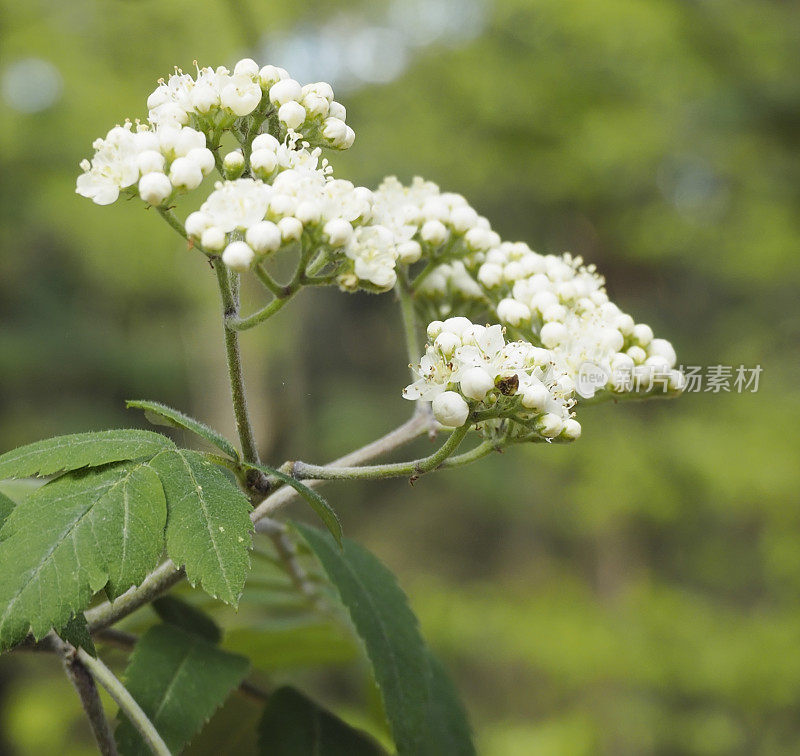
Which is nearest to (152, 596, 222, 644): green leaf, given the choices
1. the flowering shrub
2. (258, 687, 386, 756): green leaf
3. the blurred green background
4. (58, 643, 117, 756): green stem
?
the flowering shrub

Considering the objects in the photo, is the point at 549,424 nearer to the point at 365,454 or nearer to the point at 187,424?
the point at 365,454

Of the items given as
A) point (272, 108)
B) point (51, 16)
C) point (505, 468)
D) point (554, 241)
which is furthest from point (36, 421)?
point (272, 108)

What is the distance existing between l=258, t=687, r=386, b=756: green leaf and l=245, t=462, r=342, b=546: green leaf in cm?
53

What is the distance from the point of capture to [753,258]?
6352mm

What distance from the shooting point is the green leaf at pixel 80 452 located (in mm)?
985

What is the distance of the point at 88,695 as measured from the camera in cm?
114

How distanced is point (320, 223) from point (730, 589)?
30.5 feet

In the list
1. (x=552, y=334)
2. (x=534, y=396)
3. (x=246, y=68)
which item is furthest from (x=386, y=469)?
(x=246, y=68)

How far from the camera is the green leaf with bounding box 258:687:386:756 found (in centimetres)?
143

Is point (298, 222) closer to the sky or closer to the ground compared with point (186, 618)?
closer to the sky

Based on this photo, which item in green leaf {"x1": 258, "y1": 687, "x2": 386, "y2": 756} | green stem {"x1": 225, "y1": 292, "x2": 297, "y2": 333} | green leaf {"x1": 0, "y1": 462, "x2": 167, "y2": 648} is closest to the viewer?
green leaf {"x1": 0, "y1": 462, "x2": 167, "y2": 648}

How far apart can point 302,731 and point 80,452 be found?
729 millimetres

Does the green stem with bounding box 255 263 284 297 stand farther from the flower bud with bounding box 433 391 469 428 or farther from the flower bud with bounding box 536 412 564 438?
the flower bud with bounding box 536 412 564 438

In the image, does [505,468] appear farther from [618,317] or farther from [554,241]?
[618,317]
